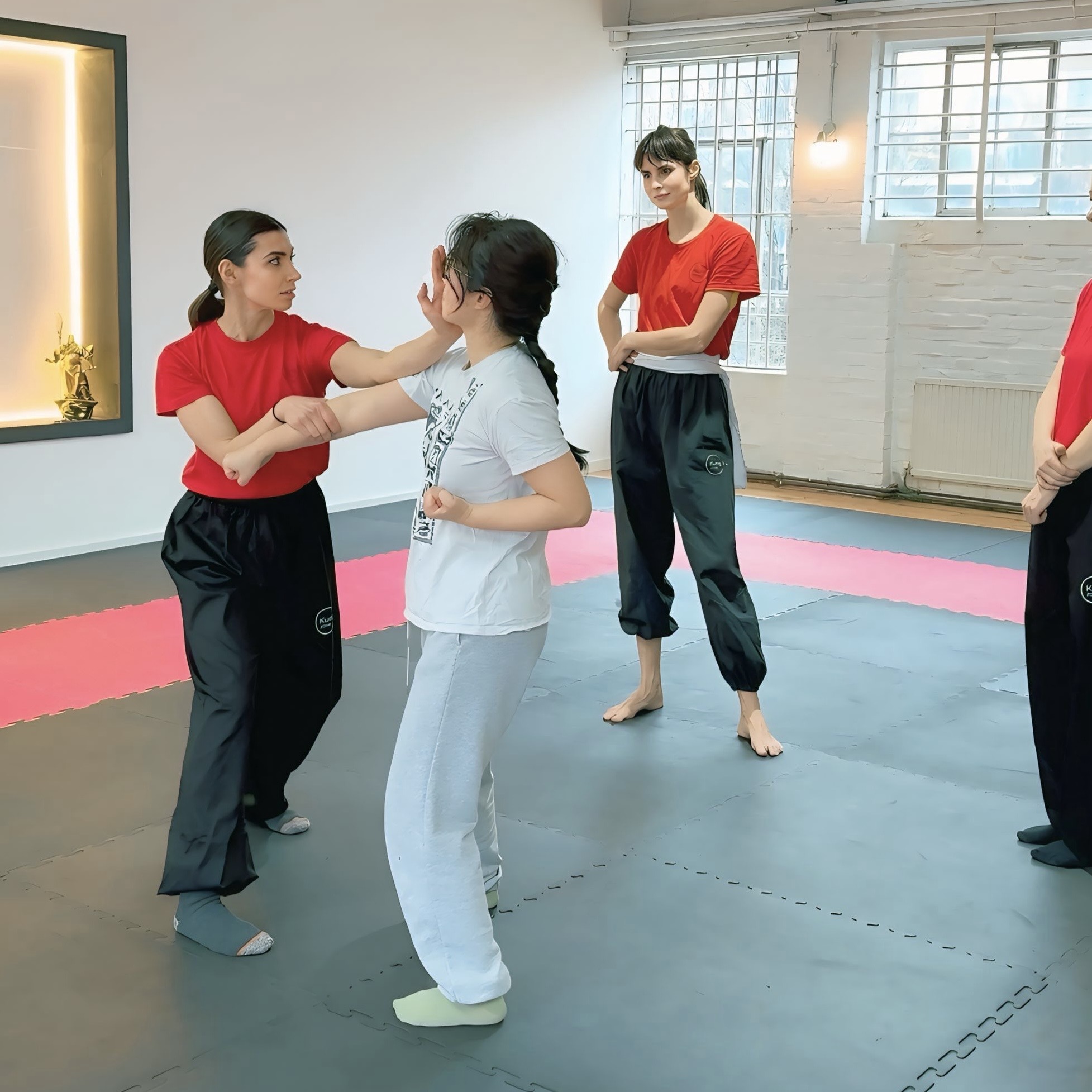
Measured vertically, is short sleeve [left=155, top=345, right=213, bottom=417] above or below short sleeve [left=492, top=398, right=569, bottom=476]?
above

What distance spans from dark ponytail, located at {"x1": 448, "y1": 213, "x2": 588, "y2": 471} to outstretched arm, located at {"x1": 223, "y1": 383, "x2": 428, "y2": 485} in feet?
0.92

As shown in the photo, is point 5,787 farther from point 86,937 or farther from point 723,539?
point 723,539

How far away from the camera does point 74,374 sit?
635 cm

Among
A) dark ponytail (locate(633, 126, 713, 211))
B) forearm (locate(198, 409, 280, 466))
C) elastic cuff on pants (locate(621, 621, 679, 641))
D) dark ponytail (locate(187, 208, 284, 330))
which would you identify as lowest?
elastic cuff on pants (locate(621, 621, 679, 641))

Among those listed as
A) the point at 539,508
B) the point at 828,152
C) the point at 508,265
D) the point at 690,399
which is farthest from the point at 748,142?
the point at 539,508

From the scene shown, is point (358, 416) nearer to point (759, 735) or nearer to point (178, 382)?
point (178, 382)

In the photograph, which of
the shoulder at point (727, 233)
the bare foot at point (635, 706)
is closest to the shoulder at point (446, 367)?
the shoulder at point (727, 233)

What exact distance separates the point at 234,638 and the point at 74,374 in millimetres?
4098

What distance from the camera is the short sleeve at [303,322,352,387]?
2.76 metres

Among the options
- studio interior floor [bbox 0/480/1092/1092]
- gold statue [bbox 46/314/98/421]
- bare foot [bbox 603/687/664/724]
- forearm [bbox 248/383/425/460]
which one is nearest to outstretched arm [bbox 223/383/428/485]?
forearm [bbox 248/383/425/460]

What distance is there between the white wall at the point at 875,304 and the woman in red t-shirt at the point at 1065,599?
4.53 meters

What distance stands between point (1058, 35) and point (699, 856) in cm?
575

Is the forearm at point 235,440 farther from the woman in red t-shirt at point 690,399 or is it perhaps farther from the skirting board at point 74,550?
the skirting board at point 74,550

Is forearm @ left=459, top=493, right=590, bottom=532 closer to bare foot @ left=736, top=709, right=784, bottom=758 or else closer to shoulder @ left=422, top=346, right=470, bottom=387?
shoulder @ left=422, top=346, right=470, bottom=387
